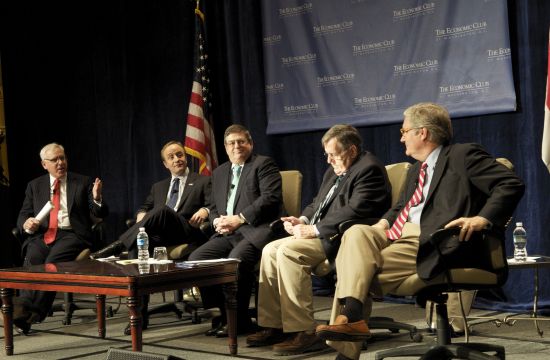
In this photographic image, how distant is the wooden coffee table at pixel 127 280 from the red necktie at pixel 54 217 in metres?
1.43

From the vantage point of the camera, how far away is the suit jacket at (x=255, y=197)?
495 centimetres

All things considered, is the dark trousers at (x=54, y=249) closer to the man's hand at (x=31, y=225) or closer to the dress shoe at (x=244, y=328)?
the man's hand at (x=31, y=225)

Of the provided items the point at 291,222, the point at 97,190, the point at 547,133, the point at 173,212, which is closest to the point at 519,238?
the point at 547,133

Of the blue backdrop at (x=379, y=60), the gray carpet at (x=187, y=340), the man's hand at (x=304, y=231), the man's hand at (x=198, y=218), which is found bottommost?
the gray carpet at (x=187, y=340)

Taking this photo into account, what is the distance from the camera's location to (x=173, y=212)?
5.42m

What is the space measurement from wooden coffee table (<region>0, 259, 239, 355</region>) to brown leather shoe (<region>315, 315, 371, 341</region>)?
932 millimetres

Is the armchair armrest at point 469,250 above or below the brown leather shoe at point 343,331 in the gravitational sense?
above

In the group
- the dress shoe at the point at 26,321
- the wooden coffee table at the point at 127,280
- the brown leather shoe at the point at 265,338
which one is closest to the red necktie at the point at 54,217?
the dress shoe at the point at 26,321

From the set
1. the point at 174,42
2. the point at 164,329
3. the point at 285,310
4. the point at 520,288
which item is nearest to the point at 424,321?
the point at 520,288

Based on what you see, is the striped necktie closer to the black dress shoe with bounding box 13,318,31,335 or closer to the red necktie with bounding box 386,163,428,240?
the red necktie with bounding box 386,163,428,240

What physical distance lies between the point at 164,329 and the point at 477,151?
2.55 metres

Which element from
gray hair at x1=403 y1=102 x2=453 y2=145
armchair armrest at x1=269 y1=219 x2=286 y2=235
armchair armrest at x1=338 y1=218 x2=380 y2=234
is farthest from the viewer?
armchair armrest at x1=269 y1=219 x2=286 y2=235

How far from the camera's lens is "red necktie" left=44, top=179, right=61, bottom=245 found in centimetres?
599

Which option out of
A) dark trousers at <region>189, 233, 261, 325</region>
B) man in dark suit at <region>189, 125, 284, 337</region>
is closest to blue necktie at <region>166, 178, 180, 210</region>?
man in dark suit at <region>189, 125, 284, 337</region>
